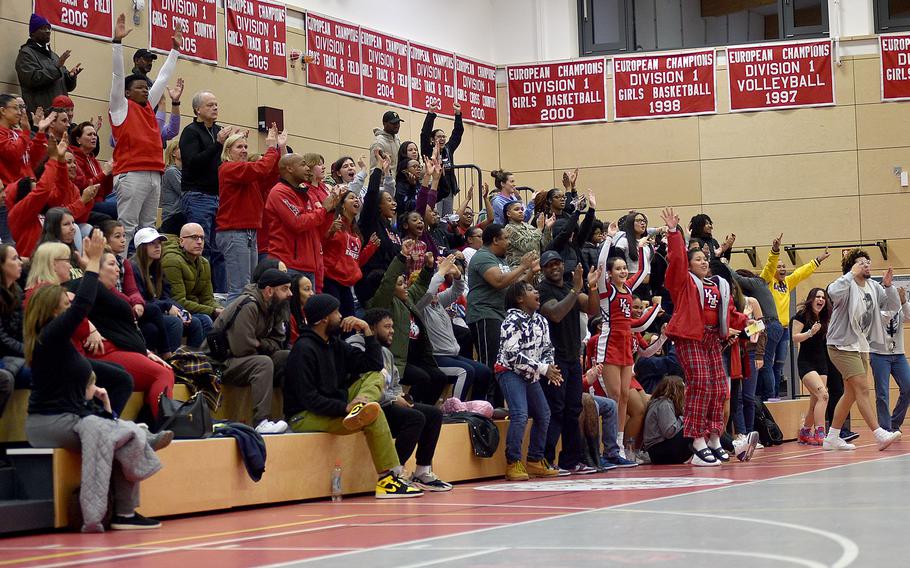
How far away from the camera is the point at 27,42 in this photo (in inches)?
544

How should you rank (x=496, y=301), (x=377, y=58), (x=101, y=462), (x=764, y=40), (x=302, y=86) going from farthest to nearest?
1. (x=764, y=40)
2. (x=377, y=58)
3. (x=302, y=86)
4. (x=496, y=301)
5. (x=101, y=462)

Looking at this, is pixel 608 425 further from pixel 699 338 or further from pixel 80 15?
pixel 80 15

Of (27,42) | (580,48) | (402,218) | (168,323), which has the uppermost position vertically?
(580,48)

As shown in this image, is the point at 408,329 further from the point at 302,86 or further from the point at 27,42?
the point at 302,86

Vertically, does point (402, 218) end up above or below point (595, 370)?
above

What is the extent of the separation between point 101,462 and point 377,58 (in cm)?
1277

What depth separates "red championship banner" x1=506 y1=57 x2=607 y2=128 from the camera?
23031mm

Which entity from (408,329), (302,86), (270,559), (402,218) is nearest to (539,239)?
(402,218)

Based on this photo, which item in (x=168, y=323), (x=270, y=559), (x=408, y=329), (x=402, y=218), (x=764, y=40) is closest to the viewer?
(x=270, y=559)

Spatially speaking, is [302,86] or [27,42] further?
[302,86]

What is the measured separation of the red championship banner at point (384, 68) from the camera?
1986 cm

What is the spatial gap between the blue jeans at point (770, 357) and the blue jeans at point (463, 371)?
5155 millimetres

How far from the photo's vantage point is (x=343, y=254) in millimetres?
13000

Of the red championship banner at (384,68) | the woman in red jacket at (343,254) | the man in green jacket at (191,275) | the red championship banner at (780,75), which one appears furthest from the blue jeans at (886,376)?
the red championship banner at (384,68)
